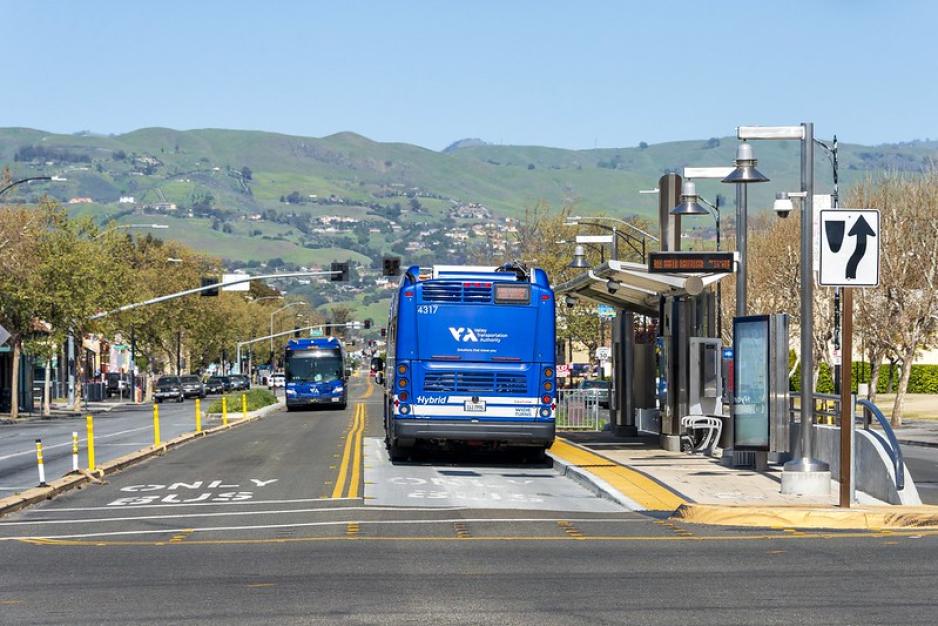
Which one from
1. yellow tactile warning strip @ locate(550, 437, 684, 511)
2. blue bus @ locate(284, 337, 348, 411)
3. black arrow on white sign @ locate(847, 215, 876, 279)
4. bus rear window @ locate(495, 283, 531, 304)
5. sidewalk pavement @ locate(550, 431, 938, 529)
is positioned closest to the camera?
sidewalk pavement @ locate(550, 431, 938, 529)

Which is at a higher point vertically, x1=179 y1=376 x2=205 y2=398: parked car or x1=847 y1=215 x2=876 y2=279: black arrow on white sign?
x1=847 y1=215 x2=876 y2=279: black arrow on white sign

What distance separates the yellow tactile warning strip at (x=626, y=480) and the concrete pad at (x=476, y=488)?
41 cm

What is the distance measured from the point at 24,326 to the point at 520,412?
4779 centimetres

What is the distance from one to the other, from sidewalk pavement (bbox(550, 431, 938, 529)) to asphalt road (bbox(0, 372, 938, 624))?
1.61ft

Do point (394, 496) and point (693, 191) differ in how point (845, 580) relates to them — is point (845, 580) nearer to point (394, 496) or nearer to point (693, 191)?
point (394, 496)

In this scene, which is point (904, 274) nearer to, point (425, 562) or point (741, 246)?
point (741, 246)

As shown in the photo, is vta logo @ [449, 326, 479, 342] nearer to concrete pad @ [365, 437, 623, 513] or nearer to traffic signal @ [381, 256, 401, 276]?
concrete pad @ [365, 437, 623, 513]

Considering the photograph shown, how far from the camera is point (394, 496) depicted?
22328 mm

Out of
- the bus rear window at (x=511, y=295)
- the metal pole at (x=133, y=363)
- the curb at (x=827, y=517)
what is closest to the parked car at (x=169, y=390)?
the metal pole at (x=133, y=363)

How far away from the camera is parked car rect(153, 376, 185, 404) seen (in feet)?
322

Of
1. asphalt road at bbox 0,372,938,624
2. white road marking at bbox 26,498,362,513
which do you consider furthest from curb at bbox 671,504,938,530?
white road marking at bbox 26,498,362,513

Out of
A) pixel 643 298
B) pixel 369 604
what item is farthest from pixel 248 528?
pixel 643 298

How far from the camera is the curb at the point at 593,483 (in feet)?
68.9

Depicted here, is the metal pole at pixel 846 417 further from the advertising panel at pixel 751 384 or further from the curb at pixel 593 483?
the advertising panel at pixel 751 384
